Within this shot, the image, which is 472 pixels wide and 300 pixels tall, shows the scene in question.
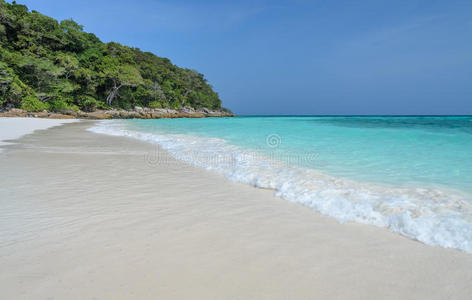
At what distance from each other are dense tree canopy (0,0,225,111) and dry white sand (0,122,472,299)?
91.4 ft

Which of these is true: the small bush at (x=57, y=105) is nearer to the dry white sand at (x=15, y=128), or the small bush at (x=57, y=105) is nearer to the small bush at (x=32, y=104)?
the small bush at (x=32, y=104)

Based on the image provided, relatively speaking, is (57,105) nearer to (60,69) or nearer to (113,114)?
(60,69)

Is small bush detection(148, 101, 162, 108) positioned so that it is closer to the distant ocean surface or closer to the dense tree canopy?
the dense tree canopy

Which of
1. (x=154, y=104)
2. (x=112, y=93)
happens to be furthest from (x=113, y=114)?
(x=154, y=104)

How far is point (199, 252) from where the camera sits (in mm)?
1721

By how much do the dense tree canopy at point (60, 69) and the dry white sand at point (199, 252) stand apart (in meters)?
27.9

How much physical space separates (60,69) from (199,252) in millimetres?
35217

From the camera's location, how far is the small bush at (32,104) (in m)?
24.6

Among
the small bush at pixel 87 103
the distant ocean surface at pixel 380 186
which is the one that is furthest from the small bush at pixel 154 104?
the distant ocean surface at pixel 380 186

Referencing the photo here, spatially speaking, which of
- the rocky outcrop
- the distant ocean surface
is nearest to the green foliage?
the rocky outcrop

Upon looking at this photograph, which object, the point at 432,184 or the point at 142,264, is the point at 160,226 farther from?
the point at 432,184

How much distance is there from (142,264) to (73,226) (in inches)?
39.2

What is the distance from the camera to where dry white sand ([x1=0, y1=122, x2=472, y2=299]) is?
1335mm

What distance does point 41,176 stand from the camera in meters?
3.67
